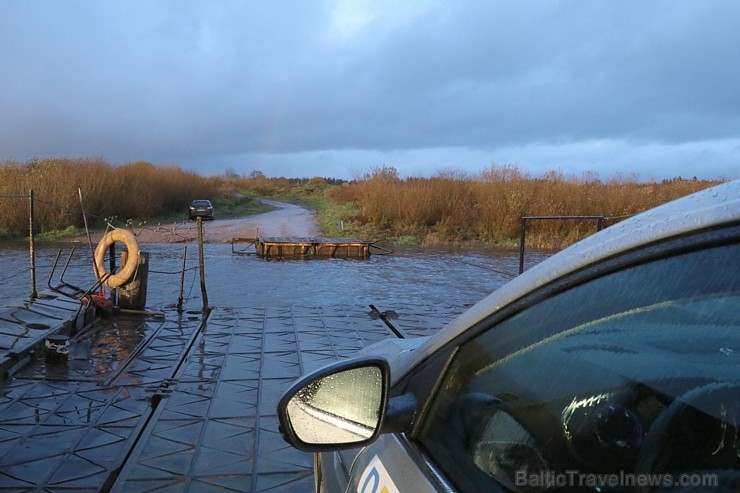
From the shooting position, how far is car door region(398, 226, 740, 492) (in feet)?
3.10

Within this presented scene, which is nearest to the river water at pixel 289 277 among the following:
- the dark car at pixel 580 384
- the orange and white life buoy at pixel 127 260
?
the orange and white life buoy at pixel 127 260

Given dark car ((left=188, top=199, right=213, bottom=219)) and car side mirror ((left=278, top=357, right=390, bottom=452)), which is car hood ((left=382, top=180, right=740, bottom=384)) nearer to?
car side mirror ((left=278, top=357, right=390, bottom=452))

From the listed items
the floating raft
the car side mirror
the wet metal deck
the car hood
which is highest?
the car hood

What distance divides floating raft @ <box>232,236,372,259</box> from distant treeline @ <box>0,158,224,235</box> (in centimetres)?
518

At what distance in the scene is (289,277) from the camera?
15172mm

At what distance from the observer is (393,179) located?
35.3 meters

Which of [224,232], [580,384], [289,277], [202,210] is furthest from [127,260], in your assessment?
[202,210]

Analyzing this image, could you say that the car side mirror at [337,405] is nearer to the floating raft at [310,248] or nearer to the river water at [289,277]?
the river water at [289,277]

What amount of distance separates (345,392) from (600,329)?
684mm

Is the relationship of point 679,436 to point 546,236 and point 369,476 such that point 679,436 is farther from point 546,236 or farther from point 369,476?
point 546,236

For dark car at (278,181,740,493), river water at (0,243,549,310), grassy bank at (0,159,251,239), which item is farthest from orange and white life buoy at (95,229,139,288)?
grassy bank at (0,159,251,239)

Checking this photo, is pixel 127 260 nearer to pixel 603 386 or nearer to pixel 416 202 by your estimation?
pixel 603 386

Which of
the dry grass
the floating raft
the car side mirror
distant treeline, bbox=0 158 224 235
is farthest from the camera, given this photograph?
distant treeline, bbox=0 158 224 235

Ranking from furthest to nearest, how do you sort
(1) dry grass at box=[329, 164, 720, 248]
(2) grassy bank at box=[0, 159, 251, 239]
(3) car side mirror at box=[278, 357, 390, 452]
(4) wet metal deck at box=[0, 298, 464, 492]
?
(2) grassy bank at box=[0, 159, 251, 239], (1) dry grass at box=[329, 164, 720, 248], (4) wet metal deck at box=[0, 298, 464, 492], (3) car side mirror at box=[278, 357, 390, 452]
